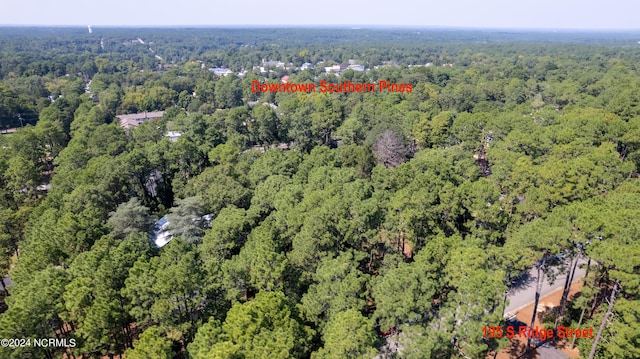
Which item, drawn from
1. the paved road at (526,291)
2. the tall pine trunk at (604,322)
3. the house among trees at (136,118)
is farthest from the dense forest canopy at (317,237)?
the house among trees at (136,118)

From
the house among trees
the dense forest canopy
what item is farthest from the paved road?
the house among trees

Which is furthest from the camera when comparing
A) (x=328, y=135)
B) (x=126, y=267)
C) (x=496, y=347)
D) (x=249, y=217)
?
(x=328, y=135)

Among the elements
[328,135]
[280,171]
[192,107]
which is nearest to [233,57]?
[192,107]

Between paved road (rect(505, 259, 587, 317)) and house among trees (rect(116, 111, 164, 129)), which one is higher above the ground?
house among trees (rect(116, 111, 164, 129))

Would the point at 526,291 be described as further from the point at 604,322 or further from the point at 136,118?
the point at 136,118

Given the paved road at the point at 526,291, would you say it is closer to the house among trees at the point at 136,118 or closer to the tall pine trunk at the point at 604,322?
A: the tall pine trunk at the point at 604,322

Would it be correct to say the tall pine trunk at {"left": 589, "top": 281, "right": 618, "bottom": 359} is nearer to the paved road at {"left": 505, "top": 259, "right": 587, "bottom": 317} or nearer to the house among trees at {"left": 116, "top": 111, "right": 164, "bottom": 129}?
the paved road at {"left": 505, "top": 259, "right": 587, "bottom": 317}

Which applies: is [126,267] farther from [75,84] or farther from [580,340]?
[75,84]

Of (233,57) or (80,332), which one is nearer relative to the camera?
(80,332)
